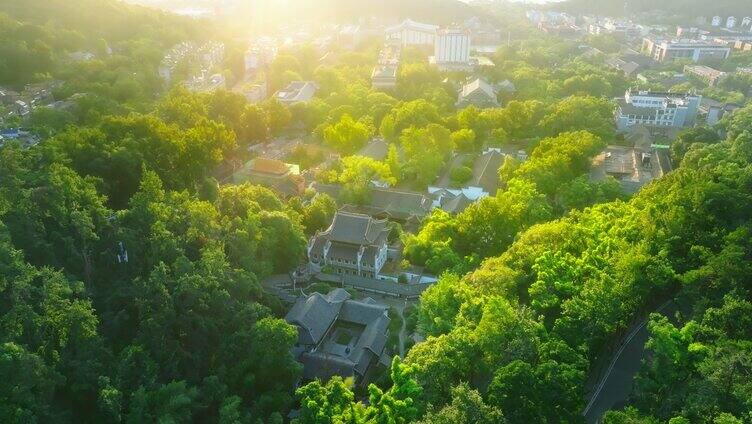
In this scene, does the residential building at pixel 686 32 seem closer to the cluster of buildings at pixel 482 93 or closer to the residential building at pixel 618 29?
the residential building at pixel 618 29

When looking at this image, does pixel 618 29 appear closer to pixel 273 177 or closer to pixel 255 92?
pixel 255 92

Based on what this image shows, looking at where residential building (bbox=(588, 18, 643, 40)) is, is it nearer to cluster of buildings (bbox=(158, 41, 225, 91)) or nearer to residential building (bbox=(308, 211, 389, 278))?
cluster of buildings (bbox=(158, 41, 225, 91))

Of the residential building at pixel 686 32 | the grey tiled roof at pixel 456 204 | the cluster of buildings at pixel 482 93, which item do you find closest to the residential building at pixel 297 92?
the cluster of buildings at pixel 482 93

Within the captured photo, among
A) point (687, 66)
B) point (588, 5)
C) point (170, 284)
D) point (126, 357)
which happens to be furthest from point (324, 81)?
point (588, 5)

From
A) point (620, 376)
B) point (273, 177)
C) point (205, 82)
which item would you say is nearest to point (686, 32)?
point (205, 82)

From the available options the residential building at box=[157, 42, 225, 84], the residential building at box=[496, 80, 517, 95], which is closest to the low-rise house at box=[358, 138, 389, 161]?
the residential building at box=[496, 80, 517, 95]

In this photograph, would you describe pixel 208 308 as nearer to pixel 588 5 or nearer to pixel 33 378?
pixel 33 378
